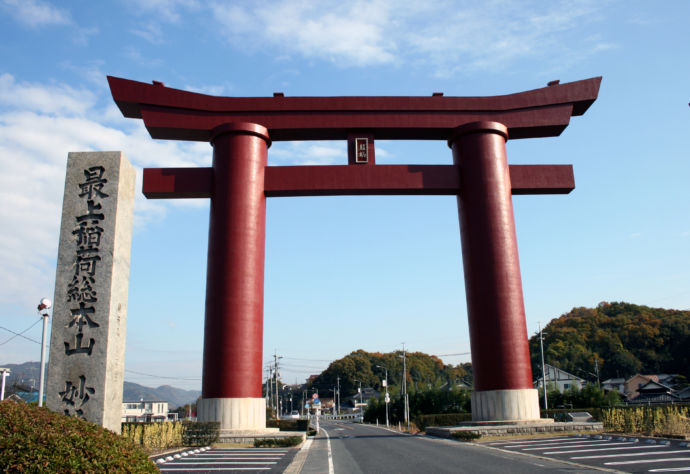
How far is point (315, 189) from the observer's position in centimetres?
2208

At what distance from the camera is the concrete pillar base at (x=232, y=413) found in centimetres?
1911

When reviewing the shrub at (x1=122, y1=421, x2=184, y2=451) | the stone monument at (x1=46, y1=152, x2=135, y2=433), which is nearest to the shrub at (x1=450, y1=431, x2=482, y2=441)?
the shrub at (x1=122, y1=421, x2=184, y2=451)

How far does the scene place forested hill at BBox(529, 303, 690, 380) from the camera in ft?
244

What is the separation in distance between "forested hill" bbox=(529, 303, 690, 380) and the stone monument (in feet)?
240

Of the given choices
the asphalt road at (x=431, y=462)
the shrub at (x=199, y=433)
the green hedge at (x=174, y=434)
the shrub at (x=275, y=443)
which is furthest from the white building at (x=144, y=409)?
the asphalt road at (x=431, y=462)

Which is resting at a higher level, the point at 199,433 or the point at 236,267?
the point at 236,267

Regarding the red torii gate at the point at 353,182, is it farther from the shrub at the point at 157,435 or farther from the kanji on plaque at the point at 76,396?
the kanji on plaque at the point at 76,396

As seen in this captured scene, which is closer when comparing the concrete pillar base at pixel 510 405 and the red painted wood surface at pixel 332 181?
the concrete pillar base at pixel 510 405

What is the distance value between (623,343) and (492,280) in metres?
69.6

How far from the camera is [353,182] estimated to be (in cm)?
2211

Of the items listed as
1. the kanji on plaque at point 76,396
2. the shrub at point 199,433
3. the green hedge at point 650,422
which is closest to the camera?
the kanji on plaque at point 76,396

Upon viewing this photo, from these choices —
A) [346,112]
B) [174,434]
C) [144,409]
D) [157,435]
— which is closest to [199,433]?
[174,434]

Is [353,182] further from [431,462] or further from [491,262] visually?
[431,462]

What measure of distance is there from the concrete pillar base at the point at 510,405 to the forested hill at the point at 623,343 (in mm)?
57184
